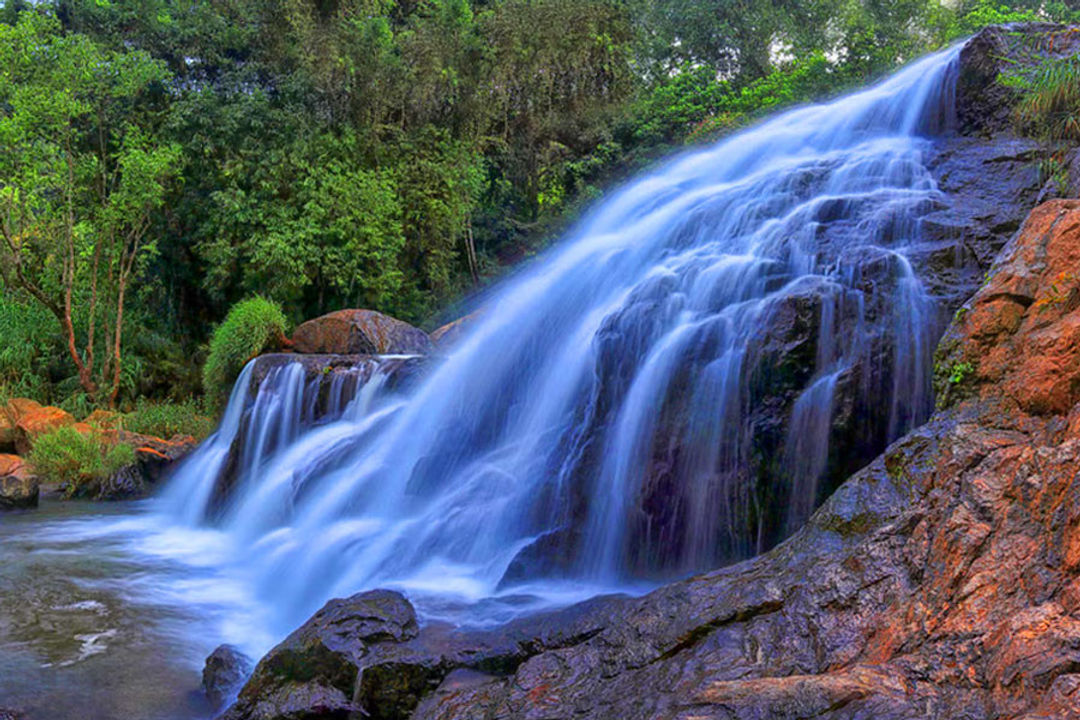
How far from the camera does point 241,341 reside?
11.4 meters

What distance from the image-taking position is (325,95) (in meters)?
15.0

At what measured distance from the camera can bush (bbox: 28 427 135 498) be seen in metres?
9.77

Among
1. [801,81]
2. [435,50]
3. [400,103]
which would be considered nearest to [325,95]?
[400,103]

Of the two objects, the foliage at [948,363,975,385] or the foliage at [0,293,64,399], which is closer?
the foliage at [948,363,975,385]

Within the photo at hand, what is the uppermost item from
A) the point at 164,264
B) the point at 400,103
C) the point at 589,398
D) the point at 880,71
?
the point at 400,103

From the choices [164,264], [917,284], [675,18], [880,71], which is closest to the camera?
[917,284]

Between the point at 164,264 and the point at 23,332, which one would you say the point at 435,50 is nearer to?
the point at 164,264

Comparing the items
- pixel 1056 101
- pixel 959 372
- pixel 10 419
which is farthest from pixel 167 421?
pixel 1056 101

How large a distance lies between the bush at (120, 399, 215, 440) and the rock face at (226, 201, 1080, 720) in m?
9.70

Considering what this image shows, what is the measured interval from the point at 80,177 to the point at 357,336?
6232 millimetres

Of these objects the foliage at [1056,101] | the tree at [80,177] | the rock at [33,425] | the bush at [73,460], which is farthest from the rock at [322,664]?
the tree at [80,177]

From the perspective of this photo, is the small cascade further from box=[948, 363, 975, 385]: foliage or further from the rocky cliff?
box=[948, 363, 975, 385]: foliage

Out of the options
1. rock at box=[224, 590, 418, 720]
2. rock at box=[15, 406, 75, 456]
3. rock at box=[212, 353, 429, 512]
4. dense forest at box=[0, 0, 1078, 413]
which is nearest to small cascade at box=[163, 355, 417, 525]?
rock at box=[212, 353, 429, 512]

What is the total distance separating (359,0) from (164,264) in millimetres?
7273
